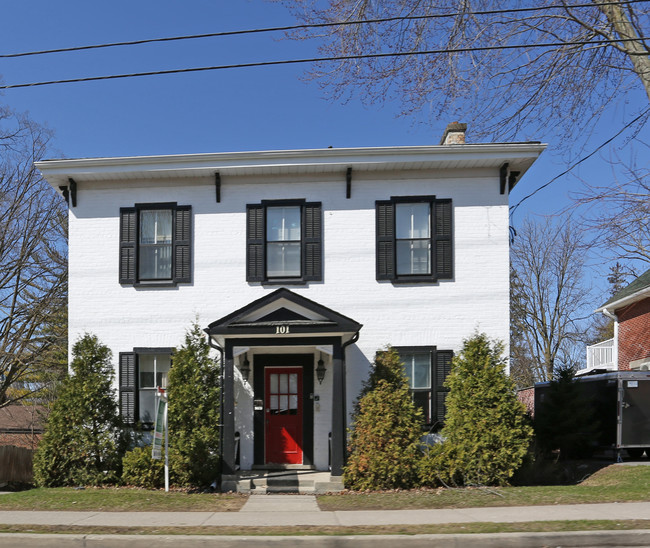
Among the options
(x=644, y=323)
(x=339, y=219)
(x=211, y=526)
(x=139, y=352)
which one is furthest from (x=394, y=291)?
(x=644, y=323)

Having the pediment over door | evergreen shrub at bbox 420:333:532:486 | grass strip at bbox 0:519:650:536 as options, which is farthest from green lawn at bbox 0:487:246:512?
evergreen shrub at bbox 420:333:532:486

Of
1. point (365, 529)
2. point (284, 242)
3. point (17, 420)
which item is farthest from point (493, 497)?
point (17, 420)

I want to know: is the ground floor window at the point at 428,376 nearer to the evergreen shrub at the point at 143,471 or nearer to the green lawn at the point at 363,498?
the green lawn at the point at 363,498

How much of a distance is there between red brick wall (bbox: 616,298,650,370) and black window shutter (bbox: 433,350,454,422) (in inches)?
348

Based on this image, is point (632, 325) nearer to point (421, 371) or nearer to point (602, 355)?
point (602, 355)

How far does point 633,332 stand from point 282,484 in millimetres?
13577

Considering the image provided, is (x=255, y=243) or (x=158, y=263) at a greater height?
(x=255, y=243)

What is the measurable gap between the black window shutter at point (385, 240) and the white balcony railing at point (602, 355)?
43.1 ft

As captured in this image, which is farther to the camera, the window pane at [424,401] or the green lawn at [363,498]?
the window pane at [424,401]

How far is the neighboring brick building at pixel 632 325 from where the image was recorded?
19.3 meters

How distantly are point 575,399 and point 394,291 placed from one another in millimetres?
4694

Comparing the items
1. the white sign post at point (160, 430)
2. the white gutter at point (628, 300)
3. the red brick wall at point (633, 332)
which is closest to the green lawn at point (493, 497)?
the white sign post at point (160, 430)

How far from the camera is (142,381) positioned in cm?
1390

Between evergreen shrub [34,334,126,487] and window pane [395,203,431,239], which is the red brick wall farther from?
evergreen shrub [34,334,126,487]
